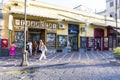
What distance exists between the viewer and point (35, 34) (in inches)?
821

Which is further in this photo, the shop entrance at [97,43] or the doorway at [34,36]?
the shop entrance at [97,43]

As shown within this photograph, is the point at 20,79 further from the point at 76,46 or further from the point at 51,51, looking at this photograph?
the point at 76,46

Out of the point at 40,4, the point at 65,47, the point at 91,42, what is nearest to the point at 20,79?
the point at 40,4

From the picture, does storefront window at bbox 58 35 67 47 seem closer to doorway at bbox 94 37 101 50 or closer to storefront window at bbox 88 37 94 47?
storefront window at bbox 88 37 94 47

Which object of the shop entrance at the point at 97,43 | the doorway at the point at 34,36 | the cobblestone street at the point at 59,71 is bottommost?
the cobblestone street at the point at 59,71

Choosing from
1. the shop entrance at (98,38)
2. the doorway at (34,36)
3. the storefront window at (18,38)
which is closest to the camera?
the storefront window at (18,38)

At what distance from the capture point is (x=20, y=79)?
8.53m

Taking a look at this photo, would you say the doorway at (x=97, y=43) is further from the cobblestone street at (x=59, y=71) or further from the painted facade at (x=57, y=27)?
the cobblestone street at (x=59, y=71)

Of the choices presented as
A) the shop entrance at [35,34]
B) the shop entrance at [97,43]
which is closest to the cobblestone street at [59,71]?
the shop entrance at [35,34]

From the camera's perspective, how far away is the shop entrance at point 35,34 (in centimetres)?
2027

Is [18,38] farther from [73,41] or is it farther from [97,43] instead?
[97,43]

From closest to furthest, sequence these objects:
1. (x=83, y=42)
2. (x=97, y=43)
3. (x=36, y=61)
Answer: (x=36, y=61) < (x=83, y=42) < (x=97, y=43)

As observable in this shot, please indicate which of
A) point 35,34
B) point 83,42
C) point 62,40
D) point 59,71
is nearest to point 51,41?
point 62,40

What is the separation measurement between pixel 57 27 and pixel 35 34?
112 inches
